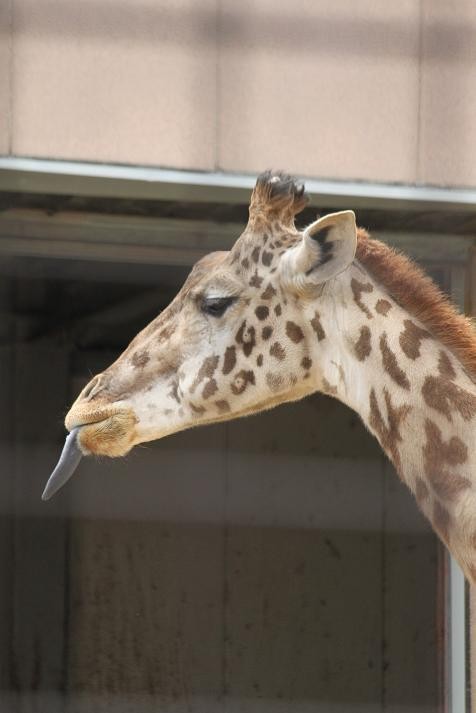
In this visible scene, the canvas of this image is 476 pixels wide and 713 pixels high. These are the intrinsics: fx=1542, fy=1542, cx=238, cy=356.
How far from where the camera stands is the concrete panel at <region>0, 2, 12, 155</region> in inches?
202

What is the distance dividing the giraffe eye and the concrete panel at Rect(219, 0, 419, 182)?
140 centimetres

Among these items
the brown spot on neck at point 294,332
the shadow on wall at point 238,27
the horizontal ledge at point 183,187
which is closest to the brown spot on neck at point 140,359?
the brown spot on neck at point 294,332

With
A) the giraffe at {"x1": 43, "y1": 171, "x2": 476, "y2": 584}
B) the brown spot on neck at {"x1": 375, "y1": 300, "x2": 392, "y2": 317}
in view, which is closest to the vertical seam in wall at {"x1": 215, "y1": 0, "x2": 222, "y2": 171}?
the giraffe at {"x1": 43, "y1": 171, "x2": 476, "y2": 584}

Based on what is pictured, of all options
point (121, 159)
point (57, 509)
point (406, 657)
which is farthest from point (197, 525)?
point (121, 159)

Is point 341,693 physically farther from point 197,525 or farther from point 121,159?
point 121,159

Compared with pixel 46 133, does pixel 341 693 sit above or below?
below

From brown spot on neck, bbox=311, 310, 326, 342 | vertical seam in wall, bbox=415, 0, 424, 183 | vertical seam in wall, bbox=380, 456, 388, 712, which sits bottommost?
vertical seam in wall, bbox=380, 456, 388, 712

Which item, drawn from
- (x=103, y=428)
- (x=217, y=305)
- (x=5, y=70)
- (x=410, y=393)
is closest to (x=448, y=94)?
(x=5, y=70)

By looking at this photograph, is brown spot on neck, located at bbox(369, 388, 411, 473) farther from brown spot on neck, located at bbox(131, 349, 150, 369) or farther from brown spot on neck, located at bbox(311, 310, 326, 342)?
brown spot on neck, located at bbox(131, 349, 150, 369)

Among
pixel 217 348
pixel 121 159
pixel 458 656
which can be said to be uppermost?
pixel 121 159

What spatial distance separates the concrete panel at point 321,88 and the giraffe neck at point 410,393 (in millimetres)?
1582

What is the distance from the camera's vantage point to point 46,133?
16.9 ft

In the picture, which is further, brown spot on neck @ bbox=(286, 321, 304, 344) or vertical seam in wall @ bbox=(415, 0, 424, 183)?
vertical seam in wall @ bbox=(415, 0, 424, 183)

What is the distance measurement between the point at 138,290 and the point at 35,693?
2016 millimetres
